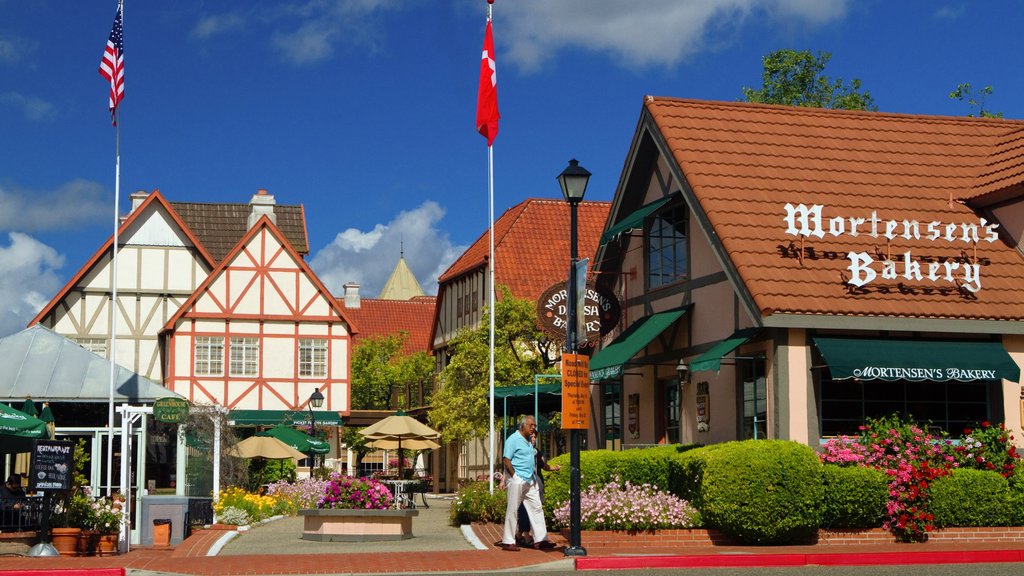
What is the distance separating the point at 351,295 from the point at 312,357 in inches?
1127

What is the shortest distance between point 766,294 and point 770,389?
58.4 inches

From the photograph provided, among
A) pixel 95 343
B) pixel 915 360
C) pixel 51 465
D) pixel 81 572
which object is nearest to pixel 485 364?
pixel 95 343

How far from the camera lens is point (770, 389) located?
20.5m

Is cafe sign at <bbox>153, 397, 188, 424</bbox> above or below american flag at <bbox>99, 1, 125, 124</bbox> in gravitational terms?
below

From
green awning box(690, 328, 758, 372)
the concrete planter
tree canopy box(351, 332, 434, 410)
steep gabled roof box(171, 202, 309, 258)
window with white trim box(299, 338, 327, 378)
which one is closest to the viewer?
green awning box(690, 328, 758, 372)

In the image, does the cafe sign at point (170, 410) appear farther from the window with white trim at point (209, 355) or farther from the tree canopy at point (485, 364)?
the window with white trim at point (209, 355)

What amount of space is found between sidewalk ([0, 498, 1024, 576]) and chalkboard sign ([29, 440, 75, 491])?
106cm

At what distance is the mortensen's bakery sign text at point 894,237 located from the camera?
69.8ft

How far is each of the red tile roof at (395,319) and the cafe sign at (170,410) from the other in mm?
51595

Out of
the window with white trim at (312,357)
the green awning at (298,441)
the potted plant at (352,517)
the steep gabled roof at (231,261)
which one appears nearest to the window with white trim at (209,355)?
the steep gabled roof at (231,261)

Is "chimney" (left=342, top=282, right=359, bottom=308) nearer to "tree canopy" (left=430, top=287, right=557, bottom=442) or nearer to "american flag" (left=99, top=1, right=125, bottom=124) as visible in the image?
"tree canopy" (left=430, top=287, right=557, bottom=442)

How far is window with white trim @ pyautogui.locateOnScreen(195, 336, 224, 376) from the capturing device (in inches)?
1855

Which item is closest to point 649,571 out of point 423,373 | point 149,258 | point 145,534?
point 145,534

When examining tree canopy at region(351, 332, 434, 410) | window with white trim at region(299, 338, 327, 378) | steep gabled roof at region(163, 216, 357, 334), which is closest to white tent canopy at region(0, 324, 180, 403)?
steep gabled roof at region(163, 216, 357, 334)
